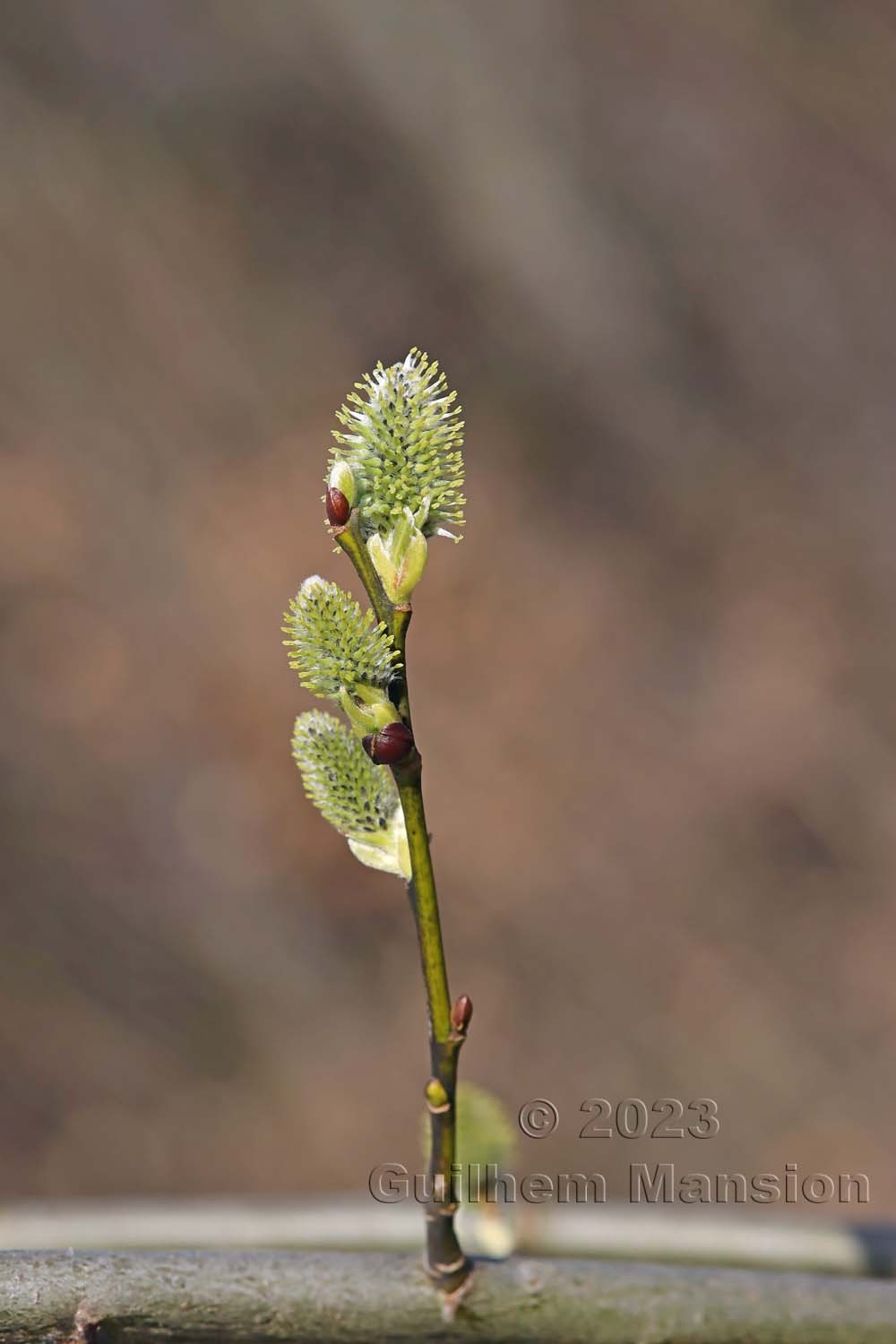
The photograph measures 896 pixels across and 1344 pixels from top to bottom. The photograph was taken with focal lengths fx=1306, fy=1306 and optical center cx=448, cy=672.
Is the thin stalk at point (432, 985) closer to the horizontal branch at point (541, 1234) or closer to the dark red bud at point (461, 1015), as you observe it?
the dark red bud at point (461, 1015)

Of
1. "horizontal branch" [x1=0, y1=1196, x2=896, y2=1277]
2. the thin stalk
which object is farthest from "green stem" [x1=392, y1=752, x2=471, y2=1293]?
"horizontal branch" [x1=0, y1=1196, x2=896, y2=1277]

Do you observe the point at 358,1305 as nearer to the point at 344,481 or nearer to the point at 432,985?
the point at 432,985

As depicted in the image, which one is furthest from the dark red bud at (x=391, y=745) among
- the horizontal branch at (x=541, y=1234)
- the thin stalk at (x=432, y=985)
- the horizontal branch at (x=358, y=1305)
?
the horizontal branch at (x=541, y=1234)

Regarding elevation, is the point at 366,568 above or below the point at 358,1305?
above

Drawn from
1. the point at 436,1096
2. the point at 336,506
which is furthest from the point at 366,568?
the point at 436,1096

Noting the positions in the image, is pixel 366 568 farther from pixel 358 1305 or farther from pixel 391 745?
pixel 358 1305

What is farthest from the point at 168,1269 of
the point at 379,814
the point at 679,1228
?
the point at 679,1228

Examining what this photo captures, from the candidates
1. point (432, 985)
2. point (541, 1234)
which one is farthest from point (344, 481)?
point (541, 1234)

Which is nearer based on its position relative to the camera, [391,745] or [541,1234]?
[391,745]
